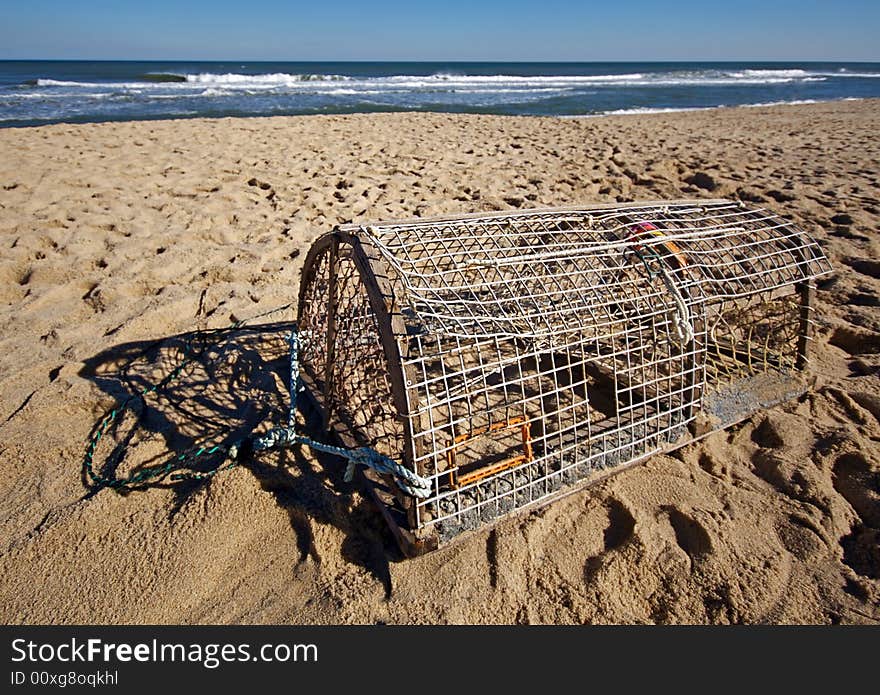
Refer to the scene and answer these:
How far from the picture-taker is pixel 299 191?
5.71 m

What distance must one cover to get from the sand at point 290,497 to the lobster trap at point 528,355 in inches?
4.9

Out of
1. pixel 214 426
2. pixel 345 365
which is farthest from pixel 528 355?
pixel 214 426

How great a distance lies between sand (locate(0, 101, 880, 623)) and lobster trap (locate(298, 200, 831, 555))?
0.12 meters

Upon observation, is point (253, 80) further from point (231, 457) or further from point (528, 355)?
point (528, 355)

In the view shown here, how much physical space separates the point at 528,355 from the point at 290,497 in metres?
1.07

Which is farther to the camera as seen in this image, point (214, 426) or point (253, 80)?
point (253, 80)

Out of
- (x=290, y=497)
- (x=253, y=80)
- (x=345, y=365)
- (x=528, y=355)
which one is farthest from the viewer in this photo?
(x=253, y=80)

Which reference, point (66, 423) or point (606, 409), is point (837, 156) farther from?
point (66, 423)

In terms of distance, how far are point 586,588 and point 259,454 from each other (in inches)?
54.3

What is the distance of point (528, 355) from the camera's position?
6.24 feet

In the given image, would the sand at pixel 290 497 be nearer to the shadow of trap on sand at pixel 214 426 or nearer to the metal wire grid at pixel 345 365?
the shadow of trap on sand at pixel 214 426

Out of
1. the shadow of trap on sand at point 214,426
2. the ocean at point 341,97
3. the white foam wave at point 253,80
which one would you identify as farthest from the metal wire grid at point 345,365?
the white foam wave at point 253,80

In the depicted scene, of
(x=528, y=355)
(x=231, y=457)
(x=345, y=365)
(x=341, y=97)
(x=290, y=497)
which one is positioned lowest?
(x=290, y=497)

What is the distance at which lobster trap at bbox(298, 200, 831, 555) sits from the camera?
1892mm
